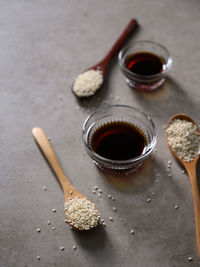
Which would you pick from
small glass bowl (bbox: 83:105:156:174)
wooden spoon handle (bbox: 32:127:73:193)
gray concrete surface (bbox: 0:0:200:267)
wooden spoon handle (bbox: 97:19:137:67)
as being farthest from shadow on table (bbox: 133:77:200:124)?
wooden spoon handle (bbox: 32:127:73:193)

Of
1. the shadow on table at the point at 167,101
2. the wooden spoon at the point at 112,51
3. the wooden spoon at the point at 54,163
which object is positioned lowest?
the wooden spoon at the point at 54,163

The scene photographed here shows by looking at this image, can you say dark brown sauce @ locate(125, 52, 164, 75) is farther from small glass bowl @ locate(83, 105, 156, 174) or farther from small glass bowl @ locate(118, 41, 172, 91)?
small glass bowl @ locate(83, 105, 156, 174)

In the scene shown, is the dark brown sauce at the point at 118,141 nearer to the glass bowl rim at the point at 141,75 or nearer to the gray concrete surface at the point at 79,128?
the gray concrete surface at the point at 79,128

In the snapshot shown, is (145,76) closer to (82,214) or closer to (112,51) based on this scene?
(112,51)

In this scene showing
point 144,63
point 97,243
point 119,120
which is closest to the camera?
point 97,243

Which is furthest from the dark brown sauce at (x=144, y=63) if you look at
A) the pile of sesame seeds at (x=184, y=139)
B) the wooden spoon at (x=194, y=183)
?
the wooden spoon at (x=194, y=183)

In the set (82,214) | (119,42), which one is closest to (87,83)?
(119,42)
